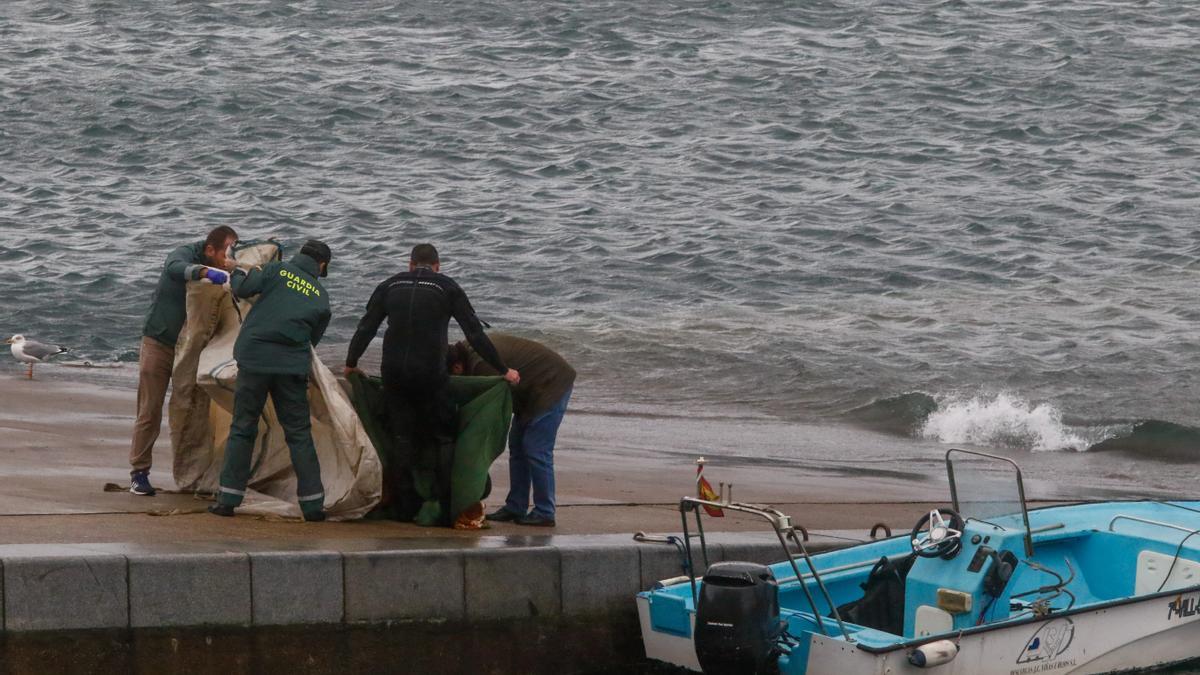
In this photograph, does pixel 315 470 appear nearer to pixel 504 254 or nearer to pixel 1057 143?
pixel 504 254

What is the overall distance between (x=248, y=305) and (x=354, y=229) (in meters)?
18.5

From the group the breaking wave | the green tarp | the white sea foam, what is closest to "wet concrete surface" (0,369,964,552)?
the green tarp

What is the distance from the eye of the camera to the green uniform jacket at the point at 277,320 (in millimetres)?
8805

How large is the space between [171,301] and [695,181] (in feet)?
71.6

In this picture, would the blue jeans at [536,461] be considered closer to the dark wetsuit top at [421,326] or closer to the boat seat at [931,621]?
the dark wetsuit top at [421,326]

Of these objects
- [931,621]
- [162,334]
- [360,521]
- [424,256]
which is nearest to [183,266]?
[162,334]

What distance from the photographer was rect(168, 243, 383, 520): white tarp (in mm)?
9148

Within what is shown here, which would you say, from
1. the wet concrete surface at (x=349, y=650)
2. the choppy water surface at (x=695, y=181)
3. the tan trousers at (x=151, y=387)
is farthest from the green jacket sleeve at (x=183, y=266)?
the choppy water surface at (x=695, y=181)

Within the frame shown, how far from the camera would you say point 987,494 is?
894cm

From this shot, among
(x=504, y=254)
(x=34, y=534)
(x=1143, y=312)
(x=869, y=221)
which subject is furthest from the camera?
(x=869, y=221)

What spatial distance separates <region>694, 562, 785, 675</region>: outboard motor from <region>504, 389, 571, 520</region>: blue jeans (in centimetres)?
194

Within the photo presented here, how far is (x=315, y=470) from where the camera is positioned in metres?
9.03

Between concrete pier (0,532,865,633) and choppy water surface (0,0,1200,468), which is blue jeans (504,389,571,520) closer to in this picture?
concrete pier (0,532,865,633)

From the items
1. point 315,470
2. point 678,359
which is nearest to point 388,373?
point 315,470
